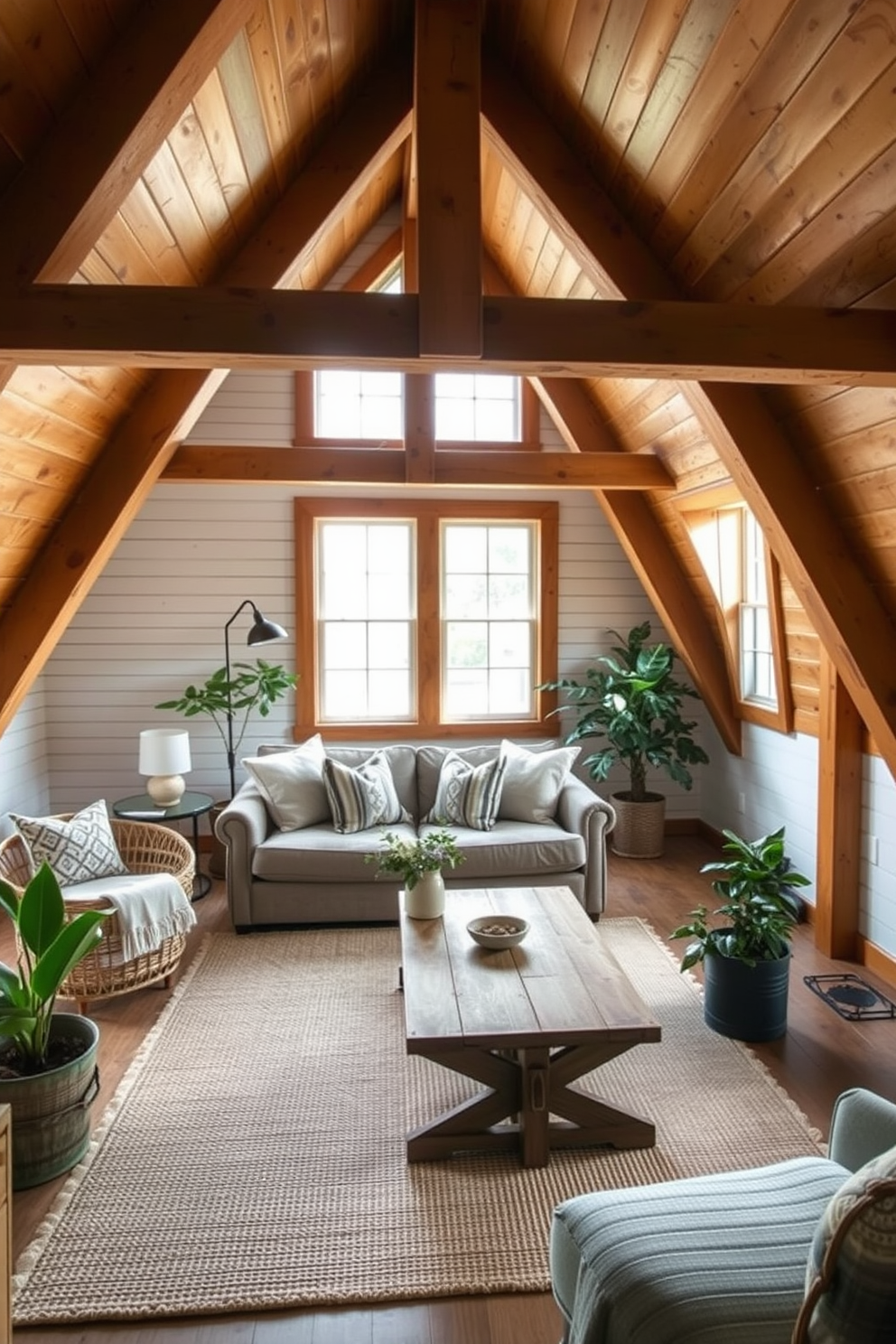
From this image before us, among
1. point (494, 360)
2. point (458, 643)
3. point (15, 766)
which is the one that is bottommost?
point (15, 766)

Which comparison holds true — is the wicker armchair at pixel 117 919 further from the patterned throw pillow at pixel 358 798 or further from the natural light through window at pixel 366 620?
the natural light through window at pixel 366 620

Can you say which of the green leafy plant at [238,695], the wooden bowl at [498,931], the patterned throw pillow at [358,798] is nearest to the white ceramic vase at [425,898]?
the wooden bowl at [498,931]

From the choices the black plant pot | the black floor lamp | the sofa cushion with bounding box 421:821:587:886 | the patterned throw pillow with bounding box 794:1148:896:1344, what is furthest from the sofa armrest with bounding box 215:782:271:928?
the patterned throw pillow with bounding box 794:1148:896:1344

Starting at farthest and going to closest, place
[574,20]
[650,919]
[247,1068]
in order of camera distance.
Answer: [650,919] < [247,1068] < [574,20]

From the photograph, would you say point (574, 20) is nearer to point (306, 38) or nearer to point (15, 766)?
point (306, 38)

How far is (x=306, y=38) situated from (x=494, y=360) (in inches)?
58.5

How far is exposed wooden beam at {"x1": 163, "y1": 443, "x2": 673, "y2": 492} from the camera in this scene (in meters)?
4.68

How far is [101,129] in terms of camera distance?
7.94 feet

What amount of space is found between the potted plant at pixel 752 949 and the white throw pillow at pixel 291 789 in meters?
2.15

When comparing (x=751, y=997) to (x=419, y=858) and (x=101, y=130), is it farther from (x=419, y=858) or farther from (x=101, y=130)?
(x=101, y=130)

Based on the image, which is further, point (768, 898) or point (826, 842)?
point (826, 842)

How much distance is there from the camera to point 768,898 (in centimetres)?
329

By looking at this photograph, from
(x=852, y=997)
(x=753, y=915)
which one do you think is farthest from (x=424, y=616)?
(x=852, y=997)

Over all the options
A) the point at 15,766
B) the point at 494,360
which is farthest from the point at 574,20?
the point at 15,766
